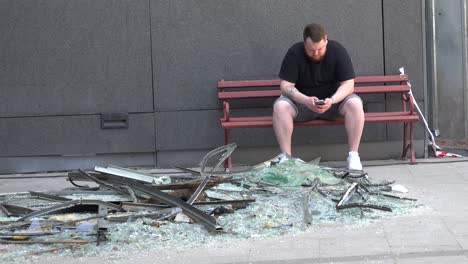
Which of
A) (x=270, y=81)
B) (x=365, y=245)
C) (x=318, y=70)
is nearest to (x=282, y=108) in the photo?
(x=318, y=70)

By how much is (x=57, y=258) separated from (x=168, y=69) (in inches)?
136

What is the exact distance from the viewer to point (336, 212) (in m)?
5.90

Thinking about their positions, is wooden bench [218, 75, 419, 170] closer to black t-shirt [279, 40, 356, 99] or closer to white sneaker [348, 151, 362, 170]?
black t-shirt [279, 40, 356, 99]

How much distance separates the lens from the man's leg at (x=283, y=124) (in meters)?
7.41

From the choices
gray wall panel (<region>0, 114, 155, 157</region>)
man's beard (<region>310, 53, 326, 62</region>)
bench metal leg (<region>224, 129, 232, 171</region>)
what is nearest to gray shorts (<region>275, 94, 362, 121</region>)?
man's beard (<region>310, 53, 326, 62</region>)

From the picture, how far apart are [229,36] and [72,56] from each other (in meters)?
1.59

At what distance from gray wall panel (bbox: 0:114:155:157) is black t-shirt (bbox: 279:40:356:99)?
162 centimetres

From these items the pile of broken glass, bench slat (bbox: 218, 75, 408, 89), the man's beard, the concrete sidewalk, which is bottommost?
the concrete sidewalk

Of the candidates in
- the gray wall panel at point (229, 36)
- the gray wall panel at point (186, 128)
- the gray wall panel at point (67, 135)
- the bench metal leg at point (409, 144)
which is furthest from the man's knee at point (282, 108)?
the gray wall panel at point (67, 135)

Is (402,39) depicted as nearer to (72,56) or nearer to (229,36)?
(229,36)

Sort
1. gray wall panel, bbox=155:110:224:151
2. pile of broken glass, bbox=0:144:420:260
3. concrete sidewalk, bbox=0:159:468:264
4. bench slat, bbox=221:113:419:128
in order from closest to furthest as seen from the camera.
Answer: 1. concrete sidewalk, bbox=0:159:468:264
2. pile of broken glass, bbox=0:144:420:260
3. bench slat, bbox=221:113:419:128
4. gray wall panel, bbox=155:110:224:151

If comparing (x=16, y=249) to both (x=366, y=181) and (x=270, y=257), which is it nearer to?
(x=270, y=257)

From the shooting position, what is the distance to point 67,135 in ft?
27.0

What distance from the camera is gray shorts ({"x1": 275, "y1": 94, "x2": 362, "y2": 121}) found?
7539 mm
